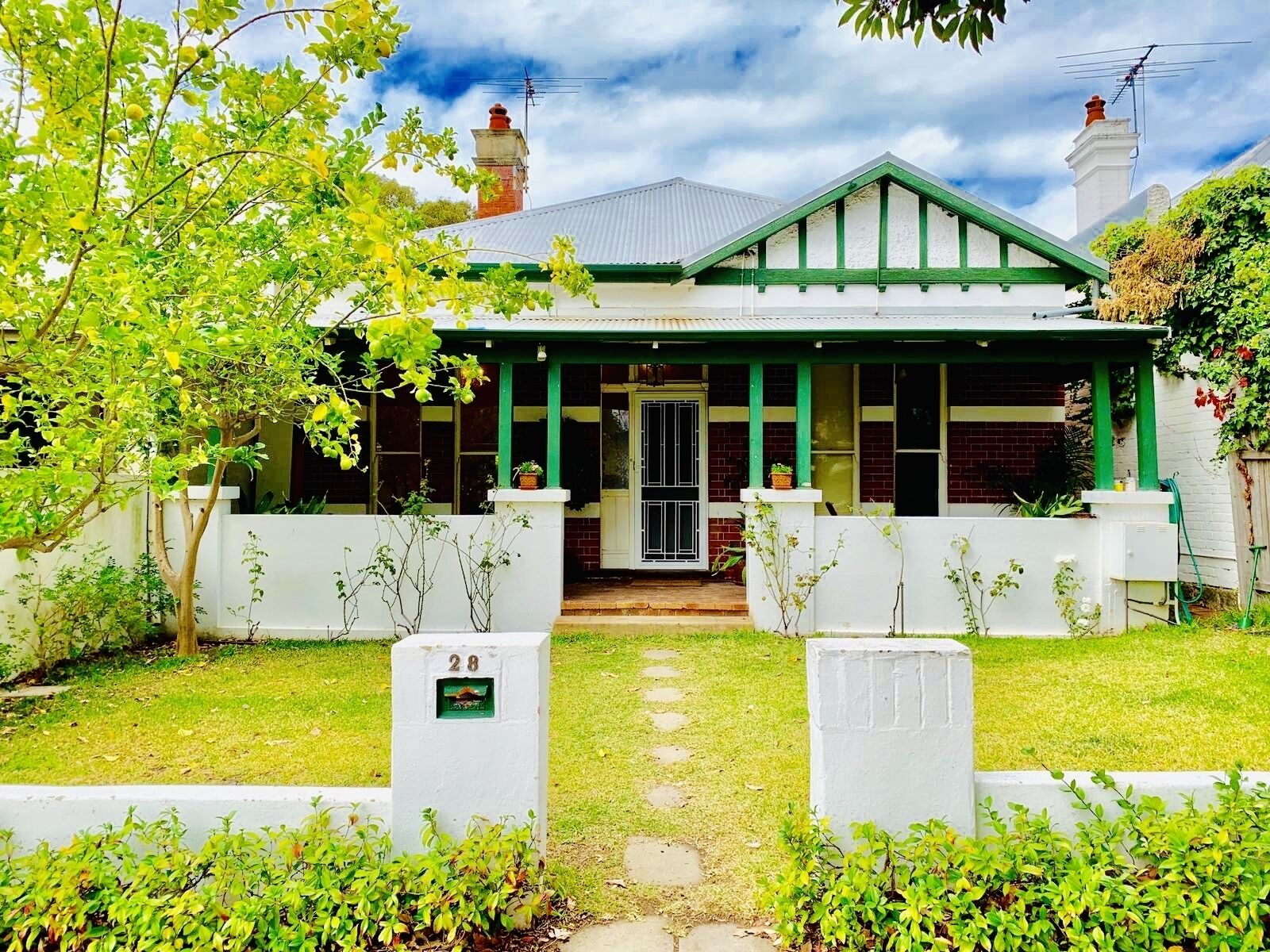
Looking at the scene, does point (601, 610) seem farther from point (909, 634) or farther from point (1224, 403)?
point (1224, 403)

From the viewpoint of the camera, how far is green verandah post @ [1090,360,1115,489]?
7.58 meters

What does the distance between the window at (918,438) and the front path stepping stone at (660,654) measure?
4374 millimetres

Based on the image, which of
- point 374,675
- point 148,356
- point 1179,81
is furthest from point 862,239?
point 1179,81

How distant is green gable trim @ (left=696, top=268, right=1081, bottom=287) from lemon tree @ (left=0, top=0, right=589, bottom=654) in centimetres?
441

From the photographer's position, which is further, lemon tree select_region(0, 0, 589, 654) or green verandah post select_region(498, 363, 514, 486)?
green verandah post select_region(498, 363, 514, 486)

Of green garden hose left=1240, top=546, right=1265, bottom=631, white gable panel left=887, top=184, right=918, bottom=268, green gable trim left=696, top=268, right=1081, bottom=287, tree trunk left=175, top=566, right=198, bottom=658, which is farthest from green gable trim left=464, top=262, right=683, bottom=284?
green garden hose left=1240, top=546, right=1265, bottom=631

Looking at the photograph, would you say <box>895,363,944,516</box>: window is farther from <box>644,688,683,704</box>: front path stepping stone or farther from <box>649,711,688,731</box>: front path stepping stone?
<box>649,711,688,731</box>: front path stepping stone

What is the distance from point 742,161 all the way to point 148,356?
19.6 m

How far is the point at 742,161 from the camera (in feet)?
68.0

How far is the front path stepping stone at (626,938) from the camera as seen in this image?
2527 millimetres

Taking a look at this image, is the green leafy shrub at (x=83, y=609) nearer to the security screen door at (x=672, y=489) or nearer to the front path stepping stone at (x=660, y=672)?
the front path stepping stone at (x=660, y=672)

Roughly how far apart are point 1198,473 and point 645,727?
28.4ft

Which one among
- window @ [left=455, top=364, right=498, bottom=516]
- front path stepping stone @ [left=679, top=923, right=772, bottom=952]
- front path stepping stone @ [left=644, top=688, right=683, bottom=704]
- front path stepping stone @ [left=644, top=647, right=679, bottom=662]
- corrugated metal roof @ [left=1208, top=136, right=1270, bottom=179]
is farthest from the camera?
corrugated metal roof @ [left=1208, top=136, right=1270, bottom=179]

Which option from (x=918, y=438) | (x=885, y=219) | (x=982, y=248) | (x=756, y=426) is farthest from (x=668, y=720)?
(x=982, y=248)
